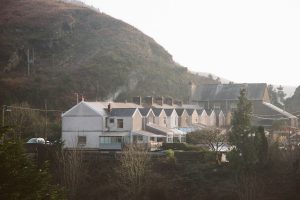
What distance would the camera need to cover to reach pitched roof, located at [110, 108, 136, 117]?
56719 millimetres

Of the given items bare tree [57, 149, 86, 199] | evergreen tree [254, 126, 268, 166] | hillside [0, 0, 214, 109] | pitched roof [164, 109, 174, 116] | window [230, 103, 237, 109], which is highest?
hillside [0, 0, 214, 109]

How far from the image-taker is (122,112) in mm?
57094

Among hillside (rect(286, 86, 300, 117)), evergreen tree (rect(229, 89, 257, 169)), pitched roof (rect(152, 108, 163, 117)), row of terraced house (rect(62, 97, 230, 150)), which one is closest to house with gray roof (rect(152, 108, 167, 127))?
pitched roof (rect(152, 108, 163, 117))

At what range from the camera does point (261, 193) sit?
40844 mm

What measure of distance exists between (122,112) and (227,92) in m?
33.2

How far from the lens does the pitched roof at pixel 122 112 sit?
56.7m

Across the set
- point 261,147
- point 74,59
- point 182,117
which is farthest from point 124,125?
point 74,59

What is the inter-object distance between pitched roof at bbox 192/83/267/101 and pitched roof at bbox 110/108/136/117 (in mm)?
31147

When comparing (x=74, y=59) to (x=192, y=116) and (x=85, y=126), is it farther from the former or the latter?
(x=85, y=126)

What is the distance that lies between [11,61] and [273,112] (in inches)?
2182

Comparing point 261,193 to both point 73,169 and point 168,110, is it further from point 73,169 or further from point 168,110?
point 168,110

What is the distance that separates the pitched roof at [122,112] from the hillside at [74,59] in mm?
24704

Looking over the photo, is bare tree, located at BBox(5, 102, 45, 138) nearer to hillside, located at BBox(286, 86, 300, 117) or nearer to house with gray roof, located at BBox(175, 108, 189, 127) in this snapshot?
house with gray roof, located at BBox(175, 108, 189, 127)

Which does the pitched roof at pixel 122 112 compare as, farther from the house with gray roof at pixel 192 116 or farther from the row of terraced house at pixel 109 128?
the house with gray roof at pixel 192 116
